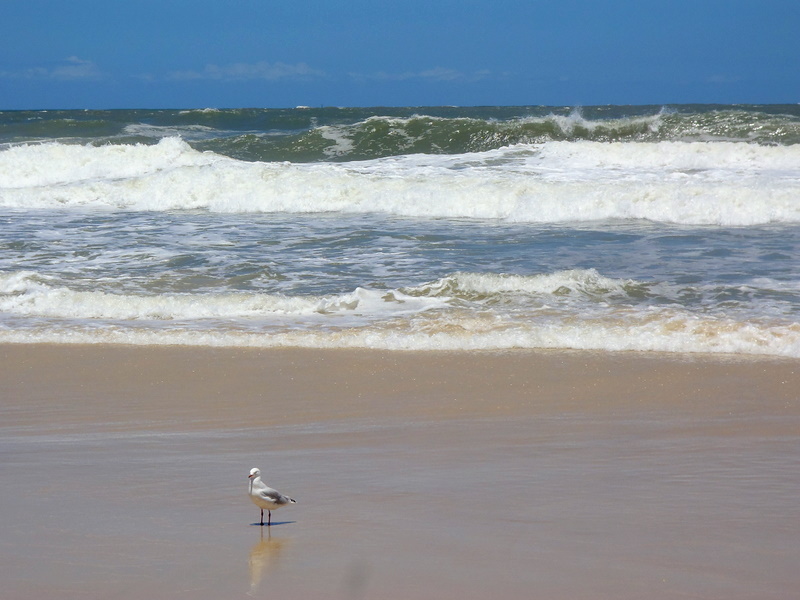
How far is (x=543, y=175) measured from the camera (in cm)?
1497

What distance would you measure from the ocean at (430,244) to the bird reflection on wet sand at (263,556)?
309 cm

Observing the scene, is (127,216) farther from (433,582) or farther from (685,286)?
(433,582)

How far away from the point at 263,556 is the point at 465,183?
11.5 metres

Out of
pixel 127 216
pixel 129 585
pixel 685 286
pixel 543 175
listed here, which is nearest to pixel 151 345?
pixel 129 585

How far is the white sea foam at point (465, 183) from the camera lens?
1202 centimetres

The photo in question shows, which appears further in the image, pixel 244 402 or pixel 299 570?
pixel 244 402

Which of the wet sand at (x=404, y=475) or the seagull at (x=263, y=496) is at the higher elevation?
the seagull at (x=263, y=496)

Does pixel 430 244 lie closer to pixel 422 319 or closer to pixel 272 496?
pixel 422 319

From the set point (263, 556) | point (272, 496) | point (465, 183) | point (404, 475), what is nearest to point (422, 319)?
point (404, 475)

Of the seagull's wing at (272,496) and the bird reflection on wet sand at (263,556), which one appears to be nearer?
the bird reflection on wet sand at (263,556)

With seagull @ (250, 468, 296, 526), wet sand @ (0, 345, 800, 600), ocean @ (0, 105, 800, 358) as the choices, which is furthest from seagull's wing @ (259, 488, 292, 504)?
ocean @ (0, 105, 800, 358)

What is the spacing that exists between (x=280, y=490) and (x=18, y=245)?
26.4 feet

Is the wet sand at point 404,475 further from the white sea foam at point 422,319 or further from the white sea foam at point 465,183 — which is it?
the white sea foam at point 465,183

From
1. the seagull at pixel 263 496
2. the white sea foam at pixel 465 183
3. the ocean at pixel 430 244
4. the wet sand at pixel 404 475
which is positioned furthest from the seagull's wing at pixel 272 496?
the white sea foam at pixel 465 183
